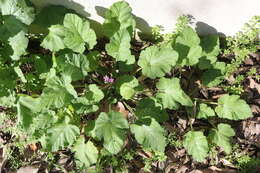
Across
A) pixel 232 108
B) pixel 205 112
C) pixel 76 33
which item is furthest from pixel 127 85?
pixel 232 108

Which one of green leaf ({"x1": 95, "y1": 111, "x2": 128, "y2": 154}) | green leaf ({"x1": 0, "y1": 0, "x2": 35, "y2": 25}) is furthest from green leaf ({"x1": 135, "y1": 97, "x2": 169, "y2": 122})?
green leaf ({"x1": 0, "y1": 0, "x2": 35, "y2": 25})

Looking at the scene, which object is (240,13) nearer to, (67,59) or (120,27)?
→ (120,27)

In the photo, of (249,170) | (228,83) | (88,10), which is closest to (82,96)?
(88,10)

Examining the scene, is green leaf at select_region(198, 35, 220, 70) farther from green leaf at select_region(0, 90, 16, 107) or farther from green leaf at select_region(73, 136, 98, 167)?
green leaf at select_region(0, 90, 16, 107)

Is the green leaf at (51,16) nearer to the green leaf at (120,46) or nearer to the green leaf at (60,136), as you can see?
the green leaf at (120,46)

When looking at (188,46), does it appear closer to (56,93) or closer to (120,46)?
(120,46)

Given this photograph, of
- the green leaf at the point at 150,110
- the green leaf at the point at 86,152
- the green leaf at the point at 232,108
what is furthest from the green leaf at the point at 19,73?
the green leaf at the point at 232,108
